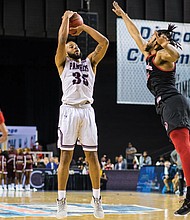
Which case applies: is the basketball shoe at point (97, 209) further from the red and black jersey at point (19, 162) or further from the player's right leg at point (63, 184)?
the red and black jersey at point (19, 162)

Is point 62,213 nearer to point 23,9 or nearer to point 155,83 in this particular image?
point 155,83

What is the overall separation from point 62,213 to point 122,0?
1930 cm

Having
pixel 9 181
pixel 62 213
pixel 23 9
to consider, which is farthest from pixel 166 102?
pixel 23 9

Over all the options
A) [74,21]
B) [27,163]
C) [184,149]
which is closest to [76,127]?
[74,21]

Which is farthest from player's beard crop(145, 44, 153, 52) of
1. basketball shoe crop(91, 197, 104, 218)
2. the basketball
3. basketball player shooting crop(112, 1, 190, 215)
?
basketball shoe crop(91, 197, 104, 218)

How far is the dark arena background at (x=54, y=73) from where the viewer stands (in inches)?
928

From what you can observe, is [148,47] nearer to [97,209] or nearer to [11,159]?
[97,209]

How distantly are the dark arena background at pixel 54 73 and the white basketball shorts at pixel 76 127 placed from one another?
13642 millimetres

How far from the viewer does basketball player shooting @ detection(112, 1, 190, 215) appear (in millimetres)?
5809

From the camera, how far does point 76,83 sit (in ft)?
21.6

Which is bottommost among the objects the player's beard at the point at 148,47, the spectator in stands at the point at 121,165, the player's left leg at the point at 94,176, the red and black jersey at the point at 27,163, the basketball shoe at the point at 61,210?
the spectator in stands at the point at 121,165

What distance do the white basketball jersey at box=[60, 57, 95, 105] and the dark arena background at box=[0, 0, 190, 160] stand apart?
13.5 meters

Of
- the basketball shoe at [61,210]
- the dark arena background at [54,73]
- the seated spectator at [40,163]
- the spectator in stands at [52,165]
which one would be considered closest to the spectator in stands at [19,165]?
the spectator in stands at [52,165]

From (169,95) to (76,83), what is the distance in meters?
1.20
